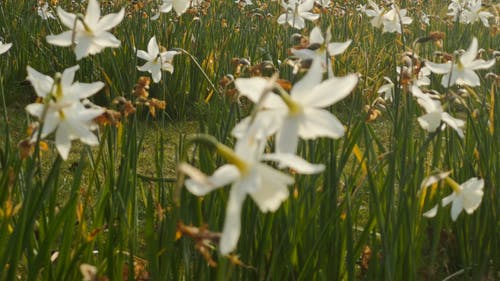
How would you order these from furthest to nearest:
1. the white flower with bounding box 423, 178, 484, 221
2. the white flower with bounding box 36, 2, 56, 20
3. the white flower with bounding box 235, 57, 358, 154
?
the white flower with bounding box 36, 2, 56, 20 < the white flower with bounding box 423, 178, 484, 221 < the white flower with bounding box 235, 57, 358, 154

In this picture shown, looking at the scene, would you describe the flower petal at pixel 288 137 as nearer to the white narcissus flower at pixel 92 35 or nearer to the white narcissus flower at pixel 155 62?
the white narcissus flower at pixel 92 35

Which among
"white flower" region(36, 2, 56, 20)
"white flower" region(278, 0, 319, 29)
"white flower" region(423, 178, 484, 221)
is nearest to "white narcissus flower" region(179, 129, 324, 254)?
"white flower" region(423, 178, 484, 221)

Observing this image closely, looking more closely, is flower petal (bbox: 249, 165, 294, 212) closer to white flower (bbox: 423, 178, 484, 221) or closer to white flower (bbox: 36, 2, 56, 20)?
white flower (bbox: 423, 178, 484, 221)

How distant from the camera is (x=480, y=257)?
203 centimetres

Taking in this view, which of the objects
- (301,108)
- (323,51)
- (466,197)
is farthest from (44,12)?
(301,108)

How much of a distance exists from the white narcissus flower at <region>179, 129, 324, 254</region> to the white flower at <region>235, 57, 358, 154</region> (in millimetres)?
72

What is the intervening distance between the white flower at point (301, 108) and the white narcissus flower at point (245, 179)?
0.07 m

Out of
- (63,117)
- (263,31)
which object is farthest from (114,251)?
(263,31)

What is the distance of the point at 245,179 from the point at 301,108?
0.16 metres

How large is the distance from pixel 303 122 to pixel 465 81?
3.55ft

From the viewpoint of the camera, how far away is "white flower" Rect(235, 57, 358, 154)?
2.92ft

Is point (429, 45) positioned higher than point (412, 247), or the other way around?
point (429, 45)

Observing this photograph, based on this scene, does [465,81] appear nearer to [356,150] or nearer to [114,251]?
[356,150]

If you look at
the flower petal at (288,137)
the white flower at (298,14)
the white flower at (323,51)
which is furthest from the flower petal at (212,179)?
the white flower at (298,14)
